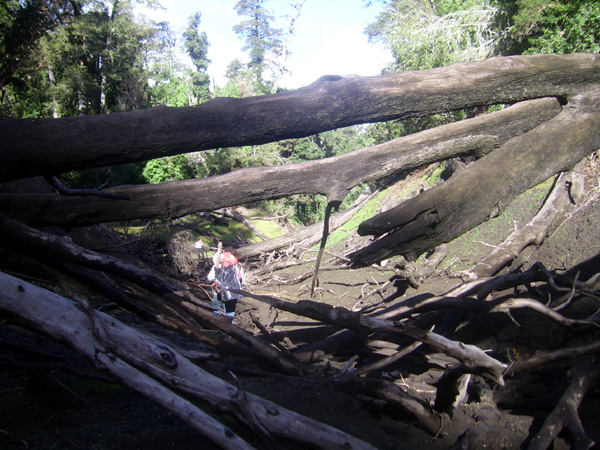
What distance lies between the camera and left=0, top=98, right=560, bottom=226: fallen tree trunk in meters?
2.69

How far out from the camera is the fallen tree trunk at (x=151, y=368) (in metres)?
2.08

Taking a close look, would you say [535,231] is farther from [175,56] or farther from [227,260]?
[175,56]

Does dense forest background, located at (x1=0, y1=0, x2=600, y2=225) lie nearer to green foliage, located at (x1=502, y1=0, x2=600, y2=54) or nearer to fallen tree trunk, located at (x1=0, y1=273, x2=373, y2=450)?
green foliage, located at (x1=502, y1=0, x2=600, y2=54)

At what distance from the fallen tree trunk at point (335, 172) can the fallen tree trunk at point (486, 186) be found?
0.11 meters

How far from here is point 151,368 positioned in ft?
7.26

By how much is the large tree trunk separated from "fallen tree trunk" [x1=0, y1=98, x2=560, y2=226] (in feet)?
0.48

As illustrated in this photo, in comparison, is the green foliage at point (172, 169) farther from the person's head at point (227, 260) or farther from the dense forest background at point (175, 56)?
the person's head at point (227, 260)

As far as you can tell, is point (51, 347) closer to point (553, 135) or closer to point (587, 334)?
point (553, 135)

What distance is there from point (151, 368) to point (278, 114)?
1.56 m

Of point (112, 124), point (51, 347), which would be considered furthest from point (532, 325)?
point (51, 347)

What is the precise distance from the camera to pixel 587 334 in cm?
378

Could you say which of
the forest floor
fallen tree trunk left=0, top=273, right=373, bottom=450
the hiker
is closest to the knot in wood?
→ fallen tree trunk left=0, top=273, right=373, bottom=450

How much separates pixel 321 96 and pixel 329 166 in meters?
0.42

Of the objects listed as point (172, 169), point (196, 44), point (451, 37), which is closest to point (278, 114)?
point (451, 37)
